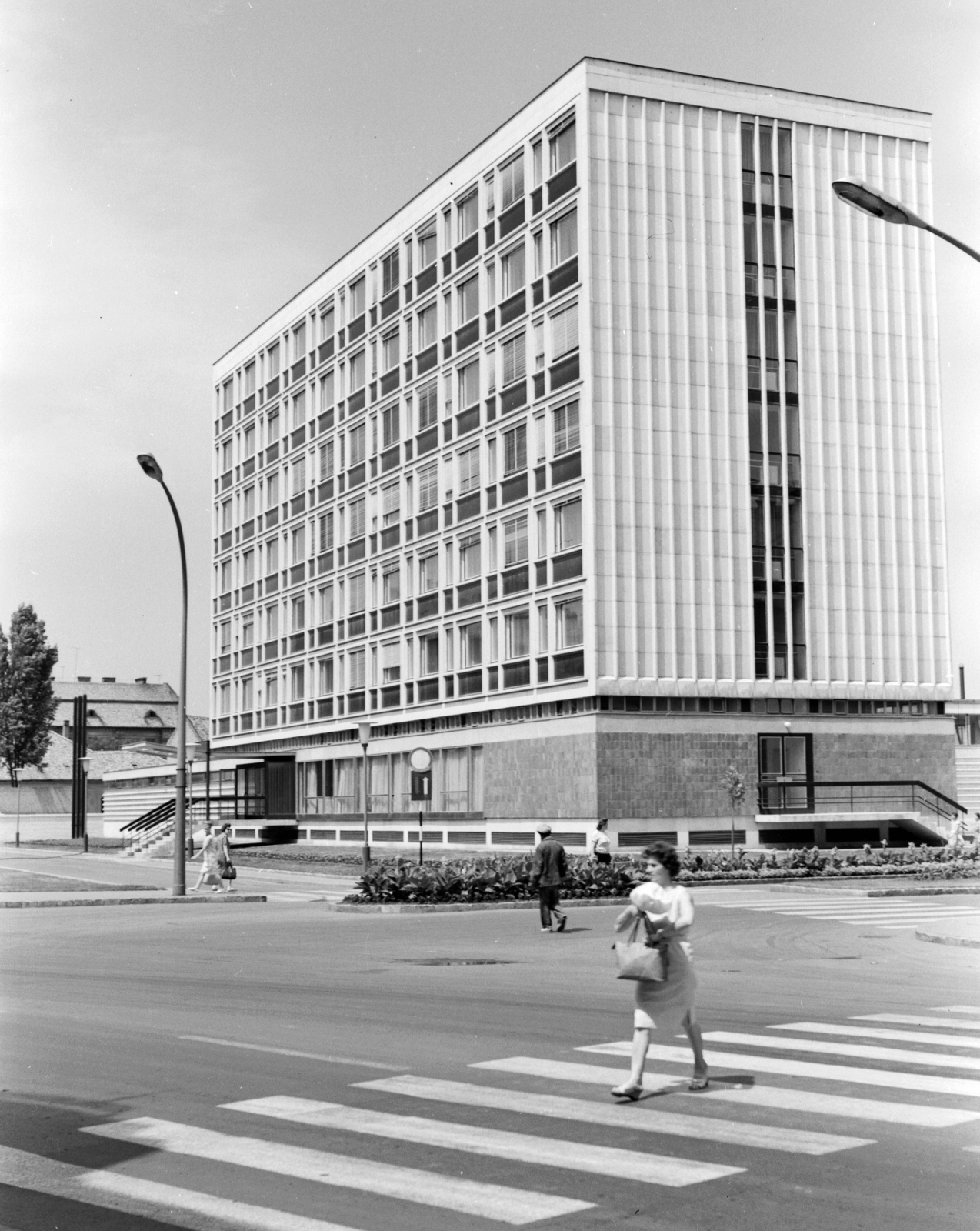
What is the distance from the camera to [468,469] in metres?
54.7

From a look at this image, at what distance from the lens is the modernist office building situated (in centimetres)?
4653

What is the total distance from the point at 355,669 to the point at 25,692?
49.8 metres

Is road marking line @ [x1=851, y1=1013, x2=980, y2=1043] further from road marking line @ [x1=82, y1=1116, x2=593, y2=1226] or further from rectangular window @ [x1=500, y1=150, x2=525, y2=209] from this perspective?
rectangular window @ [x1=500, y1=150, x2=525, y2=209]

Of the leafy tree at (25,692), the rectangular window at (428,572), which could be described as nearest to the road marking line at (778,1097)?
the rectangular window at (428,572)

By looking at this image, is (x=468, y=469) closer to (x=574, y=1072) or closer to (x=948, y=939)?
(x=948, y=939)

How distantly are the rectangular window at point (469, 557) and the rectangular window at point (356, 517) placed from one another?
9.26m

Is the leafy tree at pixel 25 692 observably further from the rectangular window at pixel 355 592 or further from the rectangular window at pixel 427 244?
the rectangular window at pixel 427 244

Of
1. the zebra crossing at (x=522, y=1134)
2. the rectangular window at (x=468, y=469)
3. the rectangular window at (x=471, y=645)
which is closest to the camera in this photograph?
the zebra crossing at (x=522, y=1134)

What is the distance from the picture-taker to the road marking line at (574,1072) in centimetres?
933

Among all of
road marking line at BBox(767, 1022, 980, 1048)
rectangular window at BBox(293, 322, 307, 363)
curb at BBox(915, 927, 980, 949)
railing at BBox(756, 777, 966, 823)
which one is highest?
rectangular window at BBox(293, 322, 307, 363)

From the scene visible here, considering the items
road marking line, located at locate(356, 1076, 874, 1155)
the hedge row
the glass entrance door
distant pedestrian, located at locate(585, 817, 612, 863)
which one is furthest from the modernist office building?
road marking line, located at locate(356, 1076, 874, 1155)

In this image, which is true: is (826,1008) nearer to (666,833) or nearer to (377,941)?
(377,941)

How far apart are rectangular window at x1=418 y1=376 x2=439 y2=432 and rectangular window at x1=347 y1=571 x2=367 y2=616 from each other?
7.84 meters

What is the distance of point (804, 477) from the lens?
49.1 m
